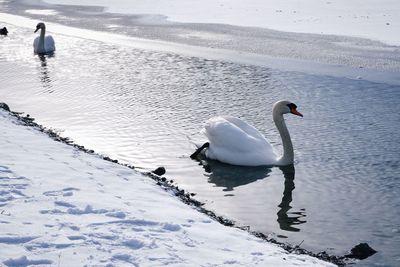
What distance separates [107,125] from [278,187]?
3.95 m

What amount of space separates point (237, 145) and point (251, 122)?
82.4 inches

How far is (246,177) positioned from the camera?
8906mm

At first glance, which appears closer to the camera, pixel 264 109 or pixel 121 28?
pixel 264 109

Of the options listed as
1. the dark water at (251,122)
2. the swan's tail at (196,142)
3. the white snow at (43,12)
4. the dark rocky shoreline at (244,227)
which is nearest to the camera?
the dark rocky shoreline at (244,227)

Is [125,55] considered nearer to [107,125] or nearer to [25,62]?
[25,62]

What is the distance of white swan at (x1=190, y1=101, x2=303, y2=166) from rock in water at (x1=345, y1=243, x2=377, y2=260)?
3067 millimetres

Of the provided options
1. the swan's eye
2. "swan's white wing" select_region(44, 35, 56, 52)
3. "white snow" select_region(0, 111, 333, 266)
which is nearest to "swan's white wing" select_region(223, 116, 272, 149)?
the swan's eye

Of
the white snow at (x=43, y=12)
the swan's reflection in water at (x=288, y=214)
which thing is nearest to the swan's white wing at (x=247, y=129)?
the swan's reflection in water at (x=288, y=214)

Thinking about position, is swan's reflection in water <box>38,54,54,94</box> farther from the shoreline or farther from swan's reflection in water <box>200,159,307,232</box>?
swan's reflection in water <box>200,159,307,232</box>

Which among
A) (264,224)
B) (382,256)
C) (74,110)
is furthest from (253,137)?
(74,110)

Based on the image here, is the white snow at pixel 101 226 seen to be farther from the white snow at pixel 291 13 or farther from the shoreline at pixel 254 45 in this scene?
the white snow at pixel 291 13

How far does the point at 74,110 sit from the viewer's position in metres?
12.3

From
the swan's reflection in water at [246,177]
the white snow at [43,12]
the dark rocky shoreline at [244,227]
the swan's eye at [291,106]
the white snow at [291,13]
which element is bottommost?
the swan's reflection in water at [246,177]

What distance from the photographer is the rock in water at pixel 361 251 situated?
20.5 feet
